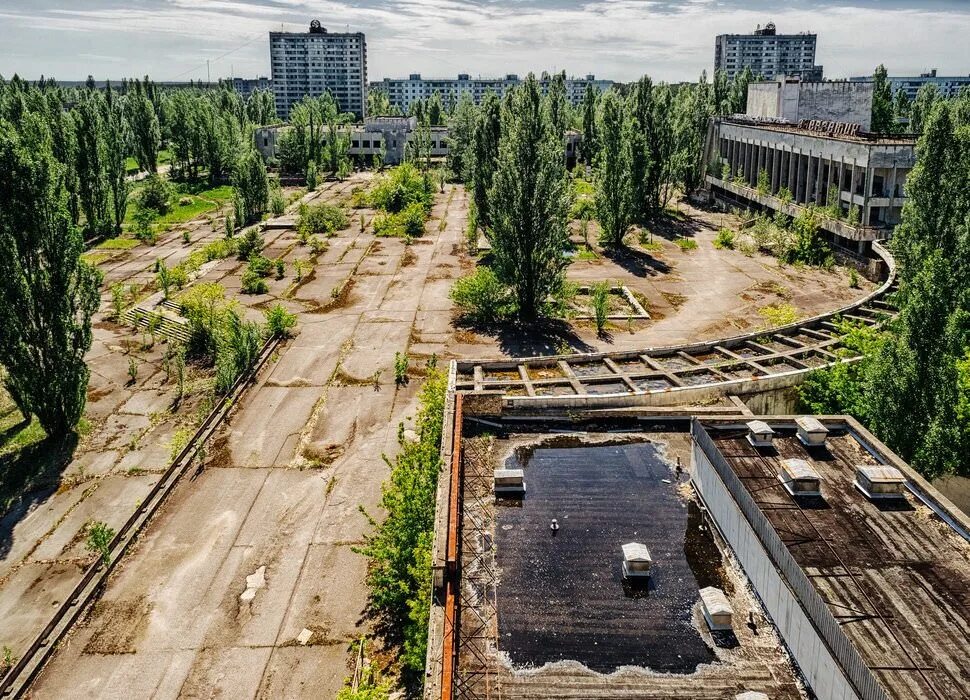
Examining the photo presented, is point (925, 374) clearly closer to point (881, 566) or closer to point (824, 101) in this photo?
point (881, 566)

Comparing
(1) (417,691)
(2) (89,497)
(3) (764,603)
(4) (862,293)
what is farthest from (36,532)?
(4) (862,293)

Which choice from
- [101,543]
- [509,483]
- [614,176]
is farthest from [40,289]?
[614,176]

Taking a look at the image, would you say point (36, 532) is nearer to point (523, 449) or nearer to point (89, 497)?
point (89, 497)

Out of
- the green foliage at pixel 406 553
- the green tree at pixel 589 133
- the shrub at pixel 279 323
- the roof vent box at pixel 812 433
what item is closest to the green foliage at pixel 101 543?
the green foliage at pixel 406 553

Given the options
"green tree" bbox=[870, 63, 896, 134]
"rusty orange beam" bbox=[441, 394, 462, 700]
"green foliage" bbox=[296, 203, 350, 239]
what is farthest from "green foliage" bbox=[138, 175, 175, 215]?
"green tree" bbox=[870, 63, 896, 134]

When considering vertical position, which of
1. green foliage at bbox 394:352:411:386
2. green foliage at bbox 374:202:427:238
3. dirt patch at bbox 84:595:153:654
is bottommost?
dirt patch at bbox 84:595:153:654

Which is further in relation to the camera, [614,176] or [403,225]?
[403,225]

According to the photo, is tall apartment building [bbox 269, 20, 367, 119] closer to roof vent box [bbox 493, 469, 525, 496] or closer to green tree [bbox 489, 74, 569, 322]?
green tree [bbox 489, 74, 569, 322]
